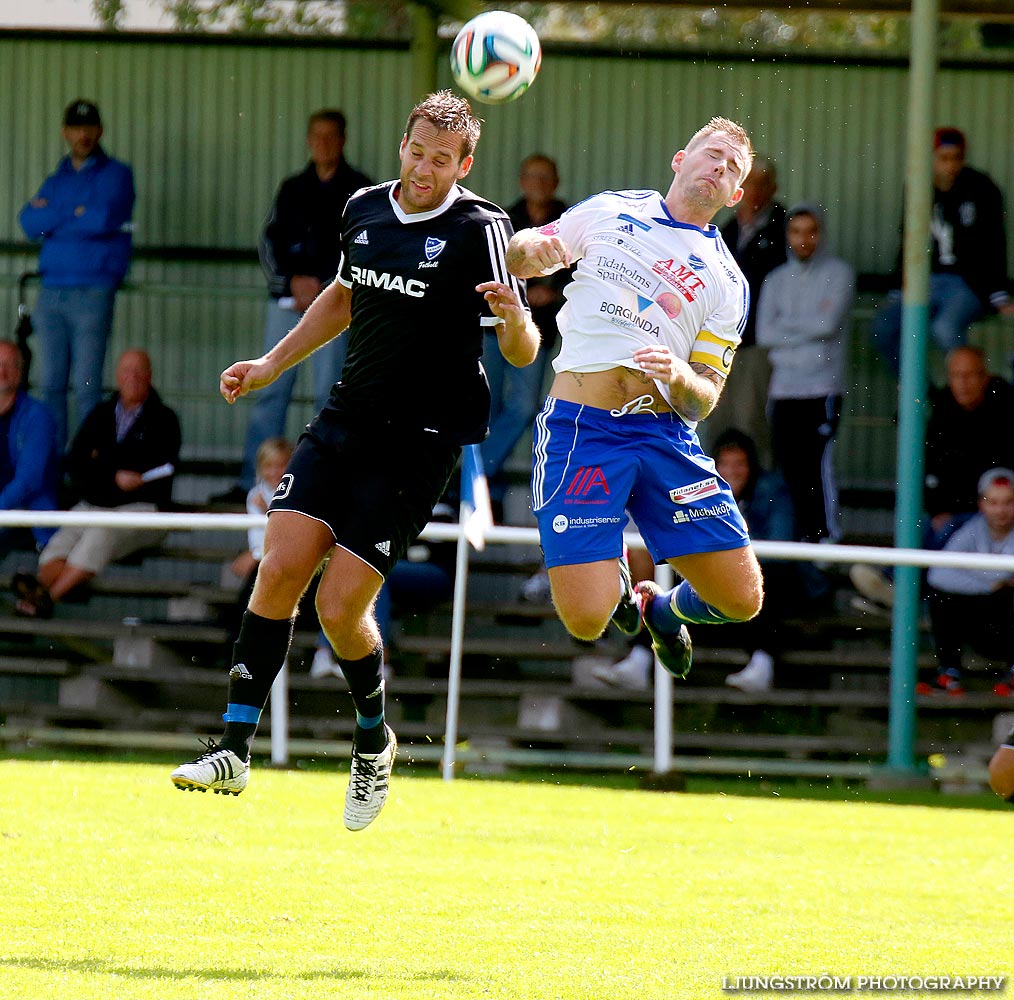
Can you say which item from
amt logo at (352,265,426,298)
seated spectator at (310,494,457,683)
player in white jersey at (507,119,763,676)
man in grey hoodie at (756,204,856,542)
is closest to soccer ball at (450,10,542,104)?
player in white jersey at (507,119,763,676)

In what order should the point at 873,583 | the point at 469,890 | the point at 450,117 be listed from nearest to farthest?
1. the point at 450,117
2. the point at 469,890
3. the point at 873,583

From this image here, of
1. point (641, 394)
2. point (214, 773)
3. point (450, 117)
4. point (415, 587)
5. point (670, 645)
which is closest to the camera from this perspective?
point (214, 773)

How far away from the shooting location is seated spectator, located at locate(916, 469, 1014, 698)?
35.0 feet

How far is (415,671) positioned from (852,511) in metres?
4.05

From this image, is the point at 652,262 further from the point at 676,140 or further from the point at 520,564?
the point at 676,140

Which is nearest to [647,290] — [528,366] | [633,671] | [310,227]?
[633,671]

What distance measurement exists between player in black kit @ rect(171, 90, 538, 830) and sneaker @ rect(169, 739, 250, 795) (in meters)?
0.10

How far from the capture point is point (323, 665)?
36.1 feet

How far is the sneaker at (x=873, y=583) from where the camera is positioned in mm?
11586

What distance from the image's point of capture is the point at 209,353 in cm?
1491

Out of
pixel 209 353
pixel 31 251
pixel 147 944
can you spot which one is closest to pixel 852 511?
pixel 209 353

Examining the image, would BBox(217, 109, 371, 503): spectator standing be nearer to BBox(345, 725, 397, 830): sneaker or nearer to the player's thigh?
BBox(345, 725, 397, 830): sneaker

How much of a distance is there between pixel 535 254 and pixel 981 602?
18.6 ft

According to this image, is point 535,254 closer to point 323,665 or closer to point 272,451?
point 272,451
